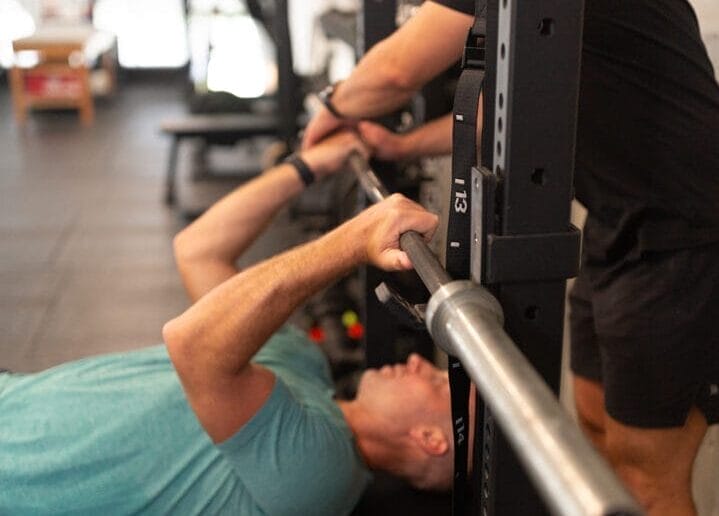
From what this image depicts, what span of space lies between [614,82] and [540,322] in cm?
64

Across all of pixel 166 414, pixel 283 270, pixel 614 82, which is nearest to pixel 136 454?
pixel 166 414

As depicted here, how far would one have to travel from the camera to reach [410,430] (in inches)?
70.2

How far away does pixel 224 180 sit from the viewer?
609 cm

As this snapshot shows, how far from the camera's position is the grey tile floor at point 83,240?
142 inches

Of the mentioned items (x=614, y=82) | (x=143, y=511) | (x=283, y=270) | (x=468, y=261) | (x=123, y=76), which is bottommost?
(x=123, y=76)

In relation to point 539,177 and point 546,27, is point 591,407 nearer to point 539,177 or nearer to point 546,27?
point 539,177

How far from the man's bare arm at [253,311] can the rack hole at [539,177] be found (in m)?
0.33

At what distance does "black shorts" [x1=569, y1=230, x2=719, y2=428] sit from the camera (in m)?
1.60

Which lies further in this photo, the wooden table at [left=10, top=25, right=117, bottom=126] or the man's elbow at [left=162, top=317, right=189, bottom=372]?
the wooden table at [left=10, top=25, right=117, bottom=126]

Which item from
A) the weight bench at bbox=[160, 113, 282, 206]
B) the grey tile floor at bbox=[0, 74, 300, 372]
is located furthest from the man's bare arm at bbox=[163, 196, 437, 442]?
the weight bench at bbox=[160, 113, 282, 206]

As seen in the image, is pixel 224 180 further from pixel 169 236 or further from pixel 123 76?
pixel 123 76

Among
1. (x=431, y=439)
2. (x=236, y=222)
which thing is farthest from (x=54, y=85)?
(x=431, y=439)

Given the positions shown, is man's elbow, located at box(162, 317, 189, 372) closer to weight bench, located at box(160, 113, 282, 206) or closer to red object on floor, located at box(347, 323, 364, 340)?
red object on floor, located at box(347, 323, 364, 340)

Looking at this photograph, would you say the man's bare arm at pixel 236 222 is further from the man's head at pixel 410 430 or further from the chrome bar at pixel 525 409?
the chrome bar at pixel 525 409
